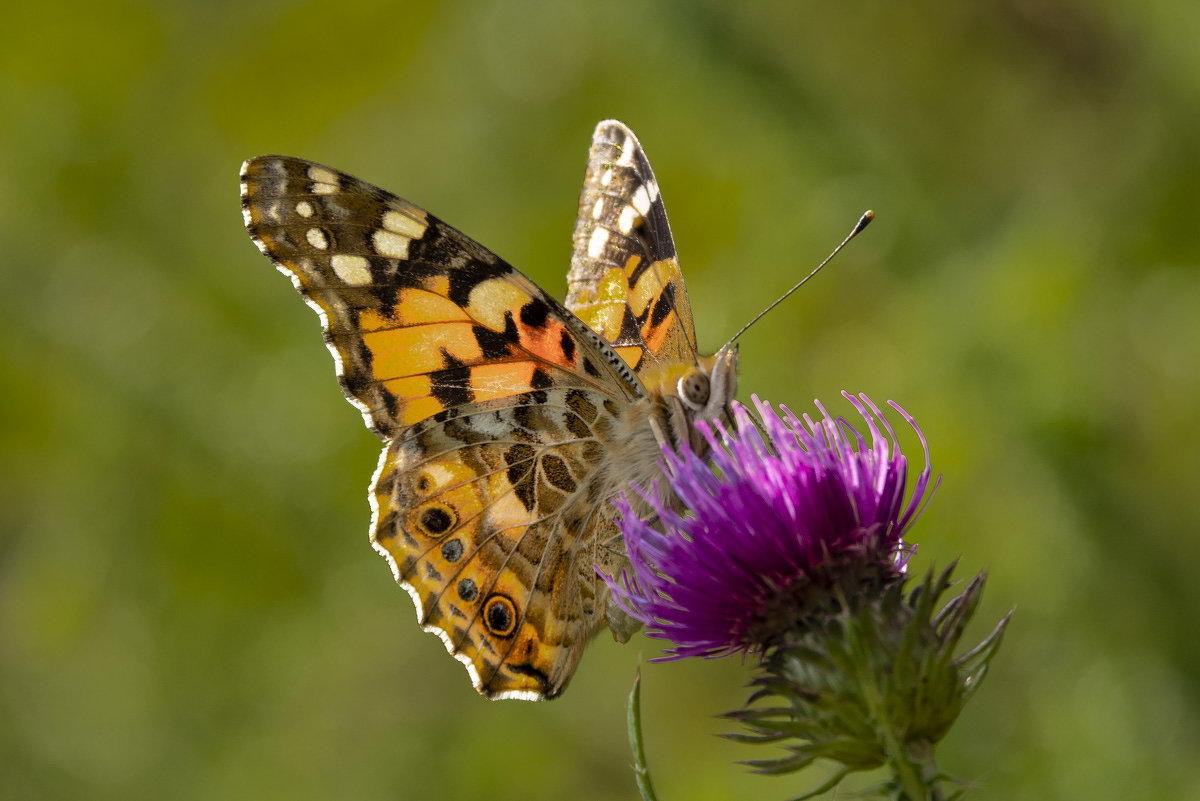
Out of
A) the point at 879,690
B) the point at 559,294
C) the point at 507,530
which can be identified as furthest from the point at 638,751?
the point at 559,294

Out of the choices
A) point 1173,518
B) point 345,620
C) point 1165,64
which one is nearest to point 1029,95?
point 1165,64

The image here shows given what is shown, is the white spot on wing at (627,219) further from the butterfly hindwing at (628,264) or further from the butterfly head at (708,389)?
the butterfly head at (708,389)

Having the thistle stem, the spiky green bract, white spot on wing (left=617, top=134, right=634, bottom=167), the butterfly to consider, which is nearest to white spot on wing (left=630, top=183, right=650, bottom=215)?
white spot on wing (left=617, top=134, right=634, bottom=167)

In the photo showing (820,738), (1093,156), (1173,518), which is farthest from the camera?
(1093,156)

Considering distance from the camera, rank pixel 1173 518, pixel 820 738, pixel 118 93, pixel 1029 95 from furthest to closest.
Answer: pixel 118 93 < pixel 1029 95 < pixel 1173 518 < pixel 820 738

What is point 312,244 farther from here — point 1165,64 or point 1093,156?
point 1093,156

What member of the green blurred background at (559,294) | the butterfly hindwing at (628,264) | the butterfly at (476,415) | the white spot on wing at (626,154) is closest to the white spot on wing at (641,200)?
the butterfly hindwing at (628,264)

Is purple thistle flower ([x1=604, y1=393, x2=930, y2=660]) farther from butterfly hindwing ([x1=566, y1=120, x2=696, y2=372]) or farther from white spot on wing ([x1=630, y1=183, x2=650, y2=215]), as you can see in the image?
white spot on wing ([x1=630, y1=183, x2=650, y2=215])

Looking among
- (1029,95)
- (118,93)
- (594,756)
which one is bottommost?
(594,756)
